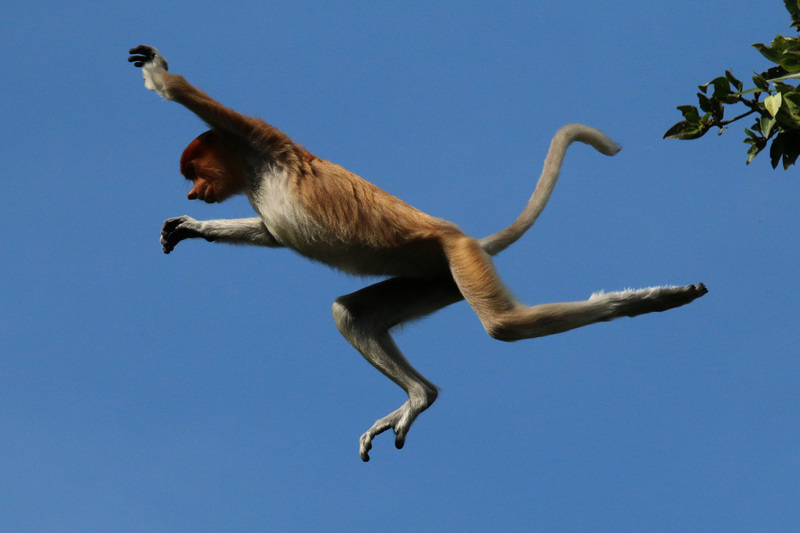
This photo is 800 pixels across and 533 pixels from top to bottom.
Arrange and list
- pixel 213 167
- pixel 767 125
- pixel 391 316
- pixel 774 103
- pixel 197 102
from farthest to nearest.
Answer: pixel 391 316 → pixel 213 167 → pixel 197 102 → pixel 767 125 → pixel 774 103

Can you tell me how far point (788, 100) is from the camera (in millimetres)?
6832

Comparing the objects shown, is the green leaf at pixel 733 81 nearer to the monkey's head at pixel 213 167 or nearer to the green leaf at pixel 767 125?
the green leaf at pixel 767 125

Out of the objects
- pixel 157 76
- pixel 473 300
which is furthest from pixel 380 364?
Answer: pixel 157 76

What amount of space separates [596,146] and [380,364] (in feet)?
11.4

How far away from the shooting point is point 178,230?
1044cm

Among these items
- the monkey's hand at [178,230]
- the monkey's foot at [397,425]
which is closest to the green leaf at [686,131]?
the monkey's foot at [397,425]

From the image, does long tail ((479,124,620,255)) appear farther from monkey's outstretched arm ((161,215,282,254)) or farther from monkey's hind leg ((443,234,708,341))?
monkey's outstretched arm ((161,215,282,254))

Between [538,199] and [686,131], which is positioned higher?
[538,199]

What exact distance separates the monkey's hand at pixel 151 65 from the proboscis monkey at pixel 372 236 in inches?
0.5

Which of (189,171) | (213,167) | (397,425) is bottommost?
(397,425)

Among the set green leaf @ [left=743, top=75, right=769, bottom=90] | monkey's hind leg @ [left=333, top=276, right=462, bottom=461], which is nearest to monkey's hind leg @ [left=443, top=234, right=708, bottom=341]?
monkey's hind leg @ [left=333, top=276, right=462, bottom=461]

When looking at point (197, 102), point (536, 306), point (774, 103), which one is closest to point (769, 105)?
point (774, 103)

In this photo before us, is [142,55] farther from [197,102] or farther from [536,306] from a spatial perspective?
[536,306]

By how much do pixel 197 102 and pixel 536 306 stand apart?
4.01 m
